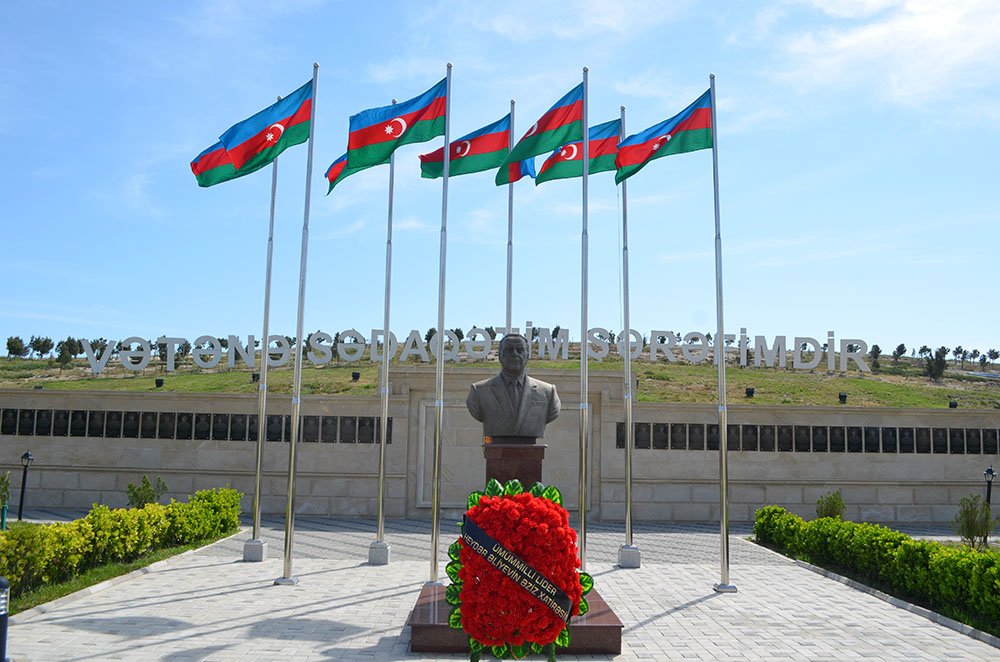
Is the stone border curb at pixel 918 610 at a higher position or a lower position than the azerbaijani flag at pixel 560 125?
lower

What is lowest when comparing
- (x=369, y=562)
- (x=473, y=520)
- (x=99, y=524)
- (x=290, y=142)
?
(x=369, y=562)

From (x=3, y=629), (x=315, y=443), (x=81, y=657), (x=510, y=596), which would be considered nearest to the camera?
(x=510, y=596)

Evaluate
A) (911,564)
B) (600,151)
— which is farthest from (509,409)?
(911,564)

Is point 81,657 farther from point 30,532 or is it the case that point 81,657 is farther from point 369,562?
point 369,562

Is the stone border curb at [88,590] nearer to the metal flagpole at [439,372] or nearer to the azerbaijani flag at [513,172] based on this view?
the metal flagpole at [439,372]

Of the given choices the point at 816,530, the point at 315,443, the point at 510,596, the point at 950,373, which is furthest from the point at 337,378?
the point at 950,373

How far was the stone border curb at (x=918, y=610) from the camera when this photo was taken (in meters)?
10.8

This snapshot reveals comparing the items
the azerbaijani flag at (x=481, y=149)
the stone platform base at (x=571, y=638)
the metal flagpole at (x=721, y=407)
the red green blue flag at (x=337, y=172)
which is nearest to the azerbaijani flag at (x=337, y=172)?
the red green blue flag at (x=337, y=172)

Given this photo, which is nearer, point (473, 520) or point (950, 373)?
point (473, 520)

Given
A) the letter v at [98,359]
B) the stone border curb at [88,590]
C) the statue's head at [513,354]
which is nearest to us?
the stone border curb at [88,590]

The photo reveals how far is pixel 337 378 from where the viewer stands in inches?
1729

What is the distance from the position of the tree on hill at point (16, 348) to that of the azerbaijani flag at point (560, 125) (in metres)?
62.2

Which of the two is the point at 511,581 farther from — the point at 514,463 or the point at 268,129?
the point at 268,129

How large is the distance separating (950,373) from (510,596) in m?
59.9
